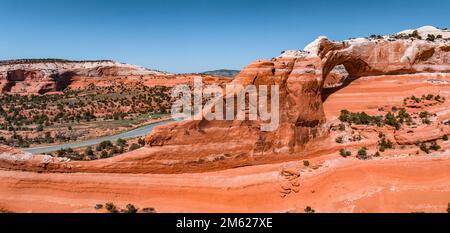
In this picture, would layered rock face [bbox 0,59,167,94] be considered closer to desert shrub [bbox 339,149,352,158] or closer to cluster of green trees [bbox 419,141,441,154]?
desert shrub [bbox 339,149,352,158]

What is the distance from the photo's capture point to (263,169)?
50.1 feet

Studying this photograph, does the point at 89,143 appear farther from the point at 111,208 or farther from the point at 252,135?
the point at 252,135

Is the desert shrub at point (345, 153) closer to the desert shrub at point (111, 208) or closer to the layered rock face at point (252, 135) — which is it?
the layered rock face at point (252, 135)

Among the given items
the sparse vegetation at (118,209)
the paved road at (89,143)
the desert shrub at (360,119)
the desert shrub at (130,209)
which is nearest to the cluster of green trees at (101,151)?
the paved road at (89,143)

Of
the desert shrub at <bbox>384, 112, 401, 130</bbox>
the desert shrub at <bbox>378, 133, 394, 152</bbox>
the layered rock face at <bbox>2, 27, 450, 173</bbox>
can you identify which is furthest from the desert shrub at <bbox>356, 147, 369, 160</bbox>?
the desert shrub at <bbox>384, 112, 401, 130</bbox>

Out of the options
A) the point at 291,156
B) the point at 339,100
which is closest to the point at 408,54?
the point at 339,100

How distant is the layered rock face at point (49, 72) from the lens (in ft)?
226

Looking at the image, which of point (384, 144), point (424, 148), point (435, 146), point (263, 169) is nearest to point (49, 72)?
point (263, 169)

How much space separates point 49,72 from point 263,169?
229ft

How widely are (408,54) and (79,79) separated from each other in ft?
224

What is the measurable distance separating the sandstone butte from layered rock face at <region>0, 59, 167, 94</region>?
62.5 meters

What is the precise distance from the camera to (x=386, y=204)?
1349 cm

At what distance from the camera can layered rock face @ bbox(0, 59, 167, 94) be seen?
68.9m

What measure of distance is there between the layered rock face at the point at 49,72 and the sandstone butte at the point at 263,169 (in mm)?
62482
